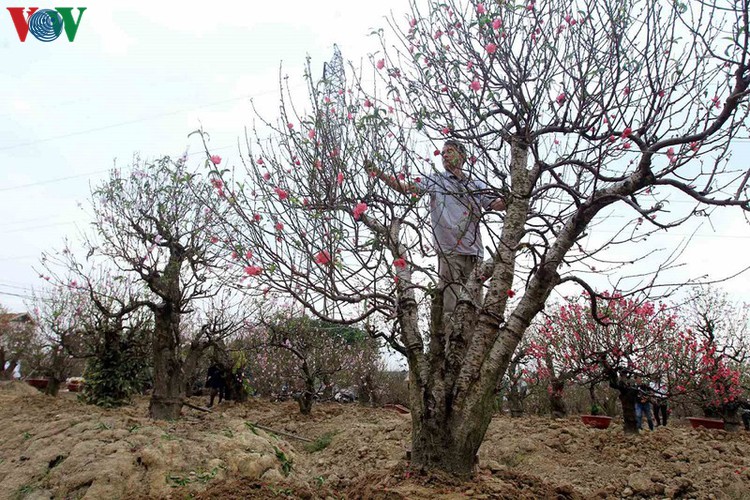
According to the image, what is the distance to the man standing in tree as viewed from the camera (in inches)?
136

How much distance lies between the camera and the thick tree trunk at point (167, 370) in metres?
7.79

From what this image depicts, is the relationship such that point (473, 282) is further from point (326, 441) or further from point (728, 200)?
point (326, 441)

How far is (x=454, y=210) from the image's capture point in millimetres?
3916

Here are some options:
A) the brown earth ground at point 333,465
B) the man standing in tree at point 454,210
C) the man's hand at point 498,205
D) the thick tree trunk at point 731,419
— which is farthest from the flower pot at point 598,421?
the man's hand at point 498,205

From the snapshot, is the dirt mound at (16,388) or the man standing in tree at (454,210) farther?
the dirt mound at (16,388)

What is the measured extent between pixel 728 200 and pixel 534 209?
166 centimetres

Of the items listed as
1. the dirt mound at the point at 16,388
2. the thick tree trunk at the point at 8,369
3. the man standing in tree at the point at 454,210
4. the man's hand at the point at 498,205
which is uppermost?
the man's hand at the point at 498,205

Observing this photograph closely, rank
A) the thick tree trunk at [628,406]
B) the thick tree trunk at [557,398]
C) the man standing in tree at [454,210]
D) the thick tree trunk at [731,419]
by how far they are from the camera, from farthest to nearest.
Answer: the thick tree trunk at [557,398] → the thick tree trunk at [731,419] → the thick tree trunk at [628,406] → the man standing in tree at [454,210]

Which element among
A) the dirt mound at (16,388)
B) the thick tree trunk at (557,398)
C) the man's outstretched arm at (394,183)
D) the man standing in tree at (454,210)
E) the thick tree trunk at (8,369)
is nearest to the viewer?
the man's outstretched arm at (394,183)

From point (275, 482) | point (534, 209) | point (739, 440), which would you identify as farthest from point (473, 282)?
point (739, 440)

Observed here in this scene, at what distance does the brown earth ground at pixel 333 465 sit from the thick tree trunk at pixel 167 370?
6.63 ft

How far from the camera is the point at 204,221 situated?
796cm

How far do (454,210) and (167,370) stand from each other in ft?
20.2

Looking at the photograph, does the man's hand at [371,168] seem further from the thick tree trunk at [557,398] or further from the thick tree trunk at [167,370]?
the thick tree trunk at [557,398]
